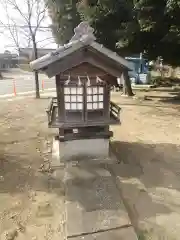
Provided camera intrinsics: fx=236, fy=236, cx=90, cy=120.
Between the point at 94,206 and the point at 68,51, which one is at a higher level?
the point at 68,51

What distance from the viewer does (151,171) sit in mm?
6938

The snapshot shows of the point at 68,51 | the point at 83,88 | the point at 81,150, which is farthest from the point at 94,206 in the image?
the point at 68,51

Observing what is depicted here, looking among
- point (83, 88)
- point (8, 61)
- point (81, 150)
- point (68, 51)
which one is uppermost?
point (8, 61)

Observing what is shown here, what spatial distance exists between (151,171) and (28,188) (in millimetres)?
3515

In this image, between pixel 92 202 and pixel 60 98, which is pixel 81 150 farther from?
pixel 92 202

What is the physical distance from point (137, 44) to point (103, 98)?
8.71 metres

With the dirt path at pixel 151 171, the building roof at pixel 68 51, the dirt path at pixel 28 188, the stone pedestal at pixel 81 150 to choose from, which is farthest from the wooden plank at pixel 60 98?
the dirt path at pixel 151 171

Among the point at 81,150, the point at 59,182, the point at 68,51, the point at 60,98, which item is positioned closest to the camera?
the point at 68,51

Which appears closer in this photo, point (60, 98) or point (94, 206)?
point (94, 206)

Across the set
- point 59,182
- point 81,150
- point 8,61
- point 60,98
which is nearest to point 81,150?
point 81,150

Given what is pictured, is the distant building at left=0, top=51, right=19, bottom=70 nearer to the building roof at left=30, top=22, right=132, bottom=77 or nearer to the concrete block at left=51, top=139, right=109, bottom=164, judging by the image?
the concrete block at left=51, top=139, right=109, bottom=164

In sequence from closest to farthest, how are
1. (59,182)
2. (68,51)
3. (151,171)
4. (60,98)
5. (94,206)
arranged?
1. (94,206)
2. (68,51)
3. (59,182)
4. (60,98)
5. (151,171)

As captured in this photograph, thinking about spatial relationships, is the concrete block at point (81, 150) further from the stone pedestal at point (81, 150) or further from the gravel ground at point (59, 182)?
the gravel ground at point (59, 182)

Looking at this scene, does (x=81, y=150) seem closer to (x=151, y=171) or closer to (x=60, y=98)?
(x=60, y=98)
